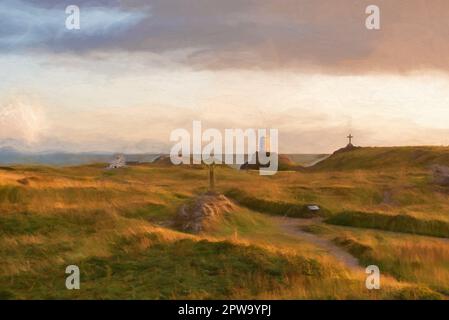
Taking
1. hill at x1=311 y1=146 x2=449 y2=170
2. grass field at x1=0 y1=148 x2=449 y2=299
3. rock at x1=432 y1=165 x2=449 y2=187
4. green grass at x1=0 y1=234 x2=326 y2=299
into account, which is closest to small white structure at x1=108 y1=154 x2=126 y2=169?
hill at x1=311 y1=146 x2=449 y2=170

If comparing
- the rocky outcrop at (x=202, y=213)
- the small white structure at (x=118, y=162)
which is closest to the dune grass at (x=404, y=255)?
the rocky outcrop at (x=202, y=213)

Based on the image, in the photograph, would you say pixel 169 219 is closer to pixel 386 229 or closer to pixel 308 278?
pixel 386 229

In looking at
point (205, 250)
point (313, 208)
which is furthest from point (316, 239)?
point (205, 250)

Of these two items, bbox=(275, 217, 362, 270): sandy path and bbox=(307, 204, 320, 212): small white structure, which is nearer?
bbox=(275, 217, 362, 270): sandy path

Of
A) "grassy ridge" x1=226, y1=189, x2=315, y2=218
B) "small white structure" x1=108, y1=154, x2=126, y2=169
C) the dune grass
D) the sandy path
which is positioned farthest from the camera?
"small white structure" x1=108, y1=154, x2=126, y2=169

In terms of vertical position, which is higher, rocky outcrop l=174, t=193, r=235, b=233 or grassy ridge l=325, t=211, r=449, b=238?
rocky outcrop l=174, t=193, r=235, b=233

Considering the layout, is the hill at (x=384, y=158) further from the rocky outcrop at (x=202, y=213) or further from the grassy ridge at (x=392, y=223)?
the rocky outcrop at (x=202, y=213)

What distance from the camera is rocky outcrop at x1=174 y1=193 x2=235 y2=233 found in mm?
29000

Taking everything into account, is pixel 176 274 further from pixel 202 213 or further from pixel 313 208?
pixel 313 208

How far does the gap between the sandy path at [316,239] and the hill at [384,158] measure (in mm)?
67021

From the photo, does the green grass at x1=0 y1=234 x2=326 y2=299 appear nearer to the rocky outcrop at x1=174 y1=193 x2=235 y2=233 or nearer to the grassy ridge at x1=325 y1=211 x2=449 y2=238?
the rocky outcrop at x1=174 y1=193 x2=235 y2=233

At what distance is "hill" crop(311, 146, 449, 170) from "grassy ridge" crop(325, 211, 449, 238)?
214ft

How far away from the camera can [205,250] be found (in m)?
19.2

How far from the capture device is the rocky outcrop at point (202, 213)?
29.0m
